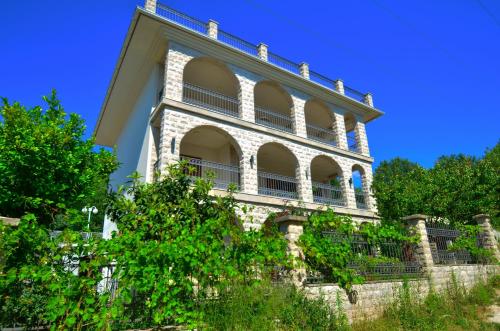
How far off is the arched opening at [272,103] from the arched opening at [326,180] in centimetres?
273

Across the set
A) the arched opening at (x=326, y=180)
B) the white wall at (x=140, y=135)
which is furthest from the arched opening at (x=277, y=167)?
the white wall at (x=140, y=135)

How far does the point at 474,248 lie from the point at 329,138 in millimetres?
10923

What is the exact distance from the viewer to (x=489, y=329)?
577 centimetres

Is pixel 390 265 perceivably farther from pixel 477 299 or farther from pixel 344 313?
pixel 477 299

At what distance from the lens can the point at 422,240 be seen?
7.94 meters

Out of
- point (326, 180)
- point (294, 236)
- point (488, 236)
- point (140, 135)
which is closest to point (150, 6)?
point (140, 135)

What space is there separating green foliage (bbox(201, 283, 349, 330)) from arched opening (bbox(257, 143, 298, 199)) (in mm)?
8234

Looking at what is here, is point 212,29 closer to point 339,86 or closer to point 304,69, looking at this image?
point 304,69

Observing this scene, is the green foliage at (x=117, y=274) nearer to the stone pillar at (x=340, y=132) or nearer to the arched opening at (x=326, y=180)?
the arched opening at (x=326, y=180)

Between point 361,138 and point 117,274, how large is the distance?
1643 cm

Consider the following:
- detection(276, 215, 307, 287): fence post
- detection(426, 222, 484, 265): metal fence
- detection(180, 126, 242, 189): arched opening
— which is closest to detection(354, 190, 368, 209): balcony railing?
detection(426, 222, 484, 265): metal fence

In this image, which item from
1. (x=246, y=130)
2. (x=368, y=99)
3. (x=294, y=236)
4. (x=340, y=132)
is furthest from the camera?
(x=368, y=99)

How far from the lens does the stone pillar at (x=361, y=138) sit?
17406mm

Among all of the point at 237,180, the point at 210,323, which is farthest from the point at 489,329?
the point at 237,180
